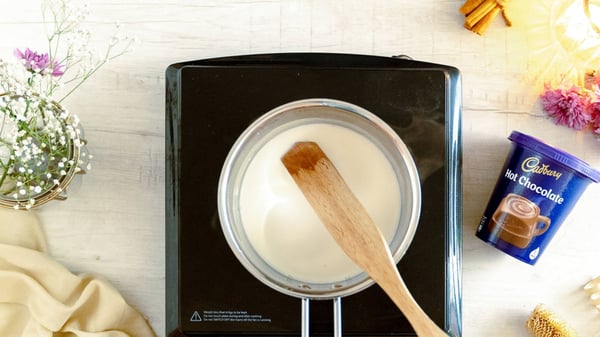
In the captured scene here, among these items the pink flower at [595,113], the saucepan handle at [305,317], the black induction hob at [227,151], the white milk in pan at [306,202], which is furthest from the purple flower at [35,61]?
the pink flower at [595,113]

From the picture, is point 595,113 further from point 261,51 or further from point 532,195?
point 261,51

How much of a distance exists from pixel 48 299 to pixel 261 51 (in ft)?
1.27

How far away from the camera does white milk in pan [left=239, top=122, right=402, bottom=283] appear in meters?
0.75

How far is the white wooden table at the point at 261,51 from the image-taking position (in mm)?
891

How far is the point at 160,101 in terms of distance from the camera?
0.90 metres

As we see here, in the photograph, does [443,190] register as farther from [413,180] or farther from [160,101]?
[160,101]

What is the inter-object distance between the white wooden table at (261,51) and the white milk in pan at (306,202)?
178 mm

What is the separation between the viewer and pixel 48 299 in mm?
854

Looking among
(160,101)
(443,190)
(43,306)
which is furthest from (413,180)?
(43,306)

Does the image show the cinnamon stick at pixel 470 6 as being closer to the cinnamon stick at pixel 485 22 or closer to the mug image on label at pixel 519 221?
the cinnamon stick at pixel 485 22

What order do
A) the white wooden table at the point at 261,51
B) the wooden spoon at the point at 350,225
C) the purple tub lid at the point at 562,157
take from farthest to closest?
the white wooden table at the point at 261,51 → the purple tub lid at the point at 562,157 → the wooden spoon at the point at 350,225

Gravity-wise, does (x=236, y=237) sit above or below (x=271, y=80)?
below

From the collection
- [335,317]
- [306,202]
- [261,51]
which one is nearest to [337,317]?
[335,317]

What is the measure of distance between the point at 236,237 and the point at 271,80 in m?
0.17
